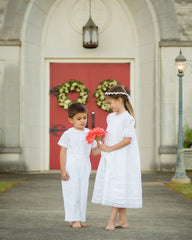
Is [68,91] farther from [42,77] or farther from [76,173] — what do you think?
[76,173]

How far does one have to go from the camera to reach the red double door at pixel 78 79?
12539mm

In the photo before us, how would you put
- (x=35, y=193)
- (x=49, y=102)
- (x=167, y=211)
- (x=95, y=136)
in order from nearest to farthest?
(x=95, y=136)
(x=167, y=211)
(x=35, y=193)
(x=49, y=102)

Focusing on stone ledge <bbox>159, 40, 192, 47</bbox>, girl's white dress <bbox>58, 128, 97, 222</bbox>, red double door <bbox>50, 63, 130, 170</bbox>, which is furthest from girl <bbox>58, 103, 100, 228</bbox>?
red double door <bbox>50, 63, 130, 170</bbox>

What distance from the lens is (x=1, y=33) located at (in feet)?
38.4

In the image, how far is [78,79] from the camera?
41.3 ft

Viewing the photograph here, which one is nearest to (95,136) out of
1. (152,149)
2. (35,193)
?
(35,193)

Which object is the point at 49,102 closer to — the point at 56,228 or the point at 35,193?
the point at 35,193

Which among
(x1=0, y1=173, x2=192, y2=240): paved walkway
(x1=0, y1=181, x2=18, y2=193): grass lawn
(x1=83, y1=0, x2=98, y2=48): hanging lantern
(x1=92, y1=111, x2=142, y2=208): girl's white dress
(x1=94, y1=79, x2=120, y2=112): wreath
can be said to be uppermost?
(x1=83, y1=0, x2=98, y2=48): hanging lantern

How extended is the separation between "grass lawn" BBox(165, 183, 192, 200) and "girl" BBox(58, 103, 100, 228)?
2.81 m

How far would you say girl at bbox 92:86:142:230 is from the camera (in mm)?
4965

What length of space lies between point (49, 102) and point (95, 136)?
7.65m

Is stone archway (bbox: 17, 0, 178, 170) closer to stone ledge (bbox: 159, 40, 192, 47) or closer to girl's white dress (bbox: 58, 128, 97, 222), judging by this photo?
stone ledge (bbox: 159, 40, 192, 47)

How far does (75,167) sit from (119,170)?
48 cm

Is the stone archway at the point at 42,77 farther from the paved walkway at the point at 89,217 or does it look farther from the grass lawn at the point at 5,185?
the paved walkway at the point at 89,217
